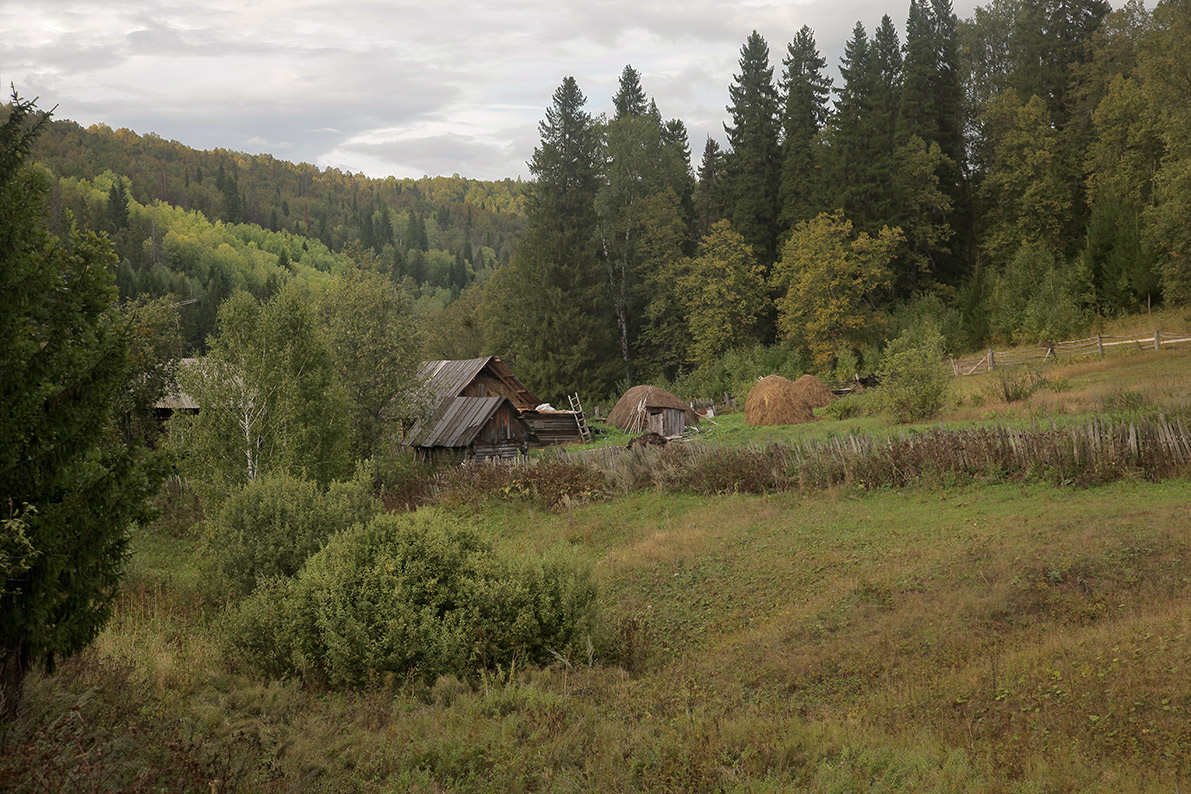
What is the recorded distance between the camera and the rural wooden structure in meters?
28.9

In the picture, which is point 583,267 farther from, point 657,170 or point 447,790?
point 447,790

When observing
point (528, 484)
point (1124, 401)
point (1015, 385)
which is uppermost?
point (1015, 385)

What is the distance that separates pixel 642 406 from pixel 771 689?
28.4 m

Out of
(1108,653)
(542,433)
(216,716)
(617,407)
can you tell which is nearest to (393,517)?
(216,716)

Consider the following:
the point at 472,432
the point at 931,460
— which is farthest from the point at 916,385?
the point at 472,432

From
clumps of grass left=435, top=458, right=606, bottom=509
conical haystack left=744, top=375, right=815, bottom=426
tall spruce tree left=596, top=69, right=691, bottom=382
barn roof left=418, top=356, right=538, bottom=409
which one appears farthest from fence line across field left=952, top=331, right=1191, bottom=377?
tall spruce tree left=596, top=69, right=691, bottom=382

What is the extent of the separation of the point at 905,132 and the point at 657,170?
53.1ft

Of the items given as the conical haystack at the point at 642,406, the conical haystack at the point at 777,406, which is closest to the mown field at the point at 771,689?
the conical haystack at the point at 777,406

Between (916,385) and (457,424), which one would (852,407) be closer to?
(916,385)

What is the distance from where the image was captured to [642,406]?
1427 inches

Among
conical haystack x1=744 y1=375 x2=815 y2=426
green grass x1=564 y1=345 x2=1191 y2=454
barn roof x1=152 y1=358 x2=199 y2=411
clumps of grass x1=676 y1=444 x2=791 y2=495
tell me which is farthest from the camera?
conical haystack x1=744 y1=375 x2=815 y2=426

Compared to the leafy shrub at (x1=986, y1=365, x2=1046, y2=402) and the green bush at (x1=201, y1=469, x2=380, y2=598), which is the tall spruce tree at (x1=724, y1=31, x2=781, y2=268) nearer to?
the leafy shrub at (x1=986, y1=365, x2=1046, y2=402)

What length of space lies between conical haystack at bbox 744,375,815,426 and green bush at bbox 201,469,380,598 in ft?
69.3

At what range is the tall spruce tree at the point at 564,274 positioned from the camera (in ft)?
163
